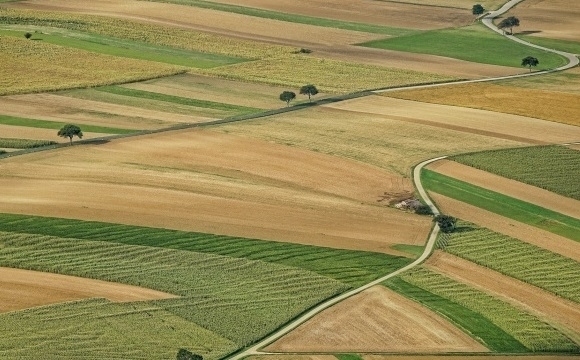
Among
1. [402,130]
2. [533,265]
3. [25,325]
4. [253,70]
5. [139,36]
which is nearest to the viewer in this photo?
[25,325]

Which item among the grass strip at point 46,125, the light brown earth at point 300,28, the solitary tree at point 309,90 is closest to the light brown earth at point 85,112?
the grass strip at point 46,125

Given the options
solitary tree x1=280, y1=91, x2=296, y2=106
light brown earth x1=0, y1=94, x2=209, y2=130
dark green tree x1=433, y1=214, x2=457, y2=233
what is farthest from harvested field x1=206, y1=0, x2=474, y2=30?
dark green tree x1=433, y1=214, x2=457, y2=233

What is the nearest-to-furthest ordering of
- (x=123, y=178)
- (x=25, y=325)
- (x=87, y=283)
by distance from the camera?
(x=25, y=325), (x=87, y=283), (x=123, y=178)

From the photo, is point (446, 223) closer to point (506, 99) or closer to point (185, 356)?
point (185, 356)

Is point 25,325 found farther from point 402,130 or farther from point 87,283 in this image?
point 402,130

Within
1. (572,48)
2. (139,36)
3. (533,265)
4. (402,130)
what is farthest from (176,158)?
(572,48)

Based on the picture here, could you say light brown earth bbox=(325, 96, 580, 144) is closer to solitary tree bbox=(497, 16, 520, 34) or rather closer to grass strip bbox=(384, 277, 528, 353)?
grass strip bbox=(384, 277, 528, 353)
